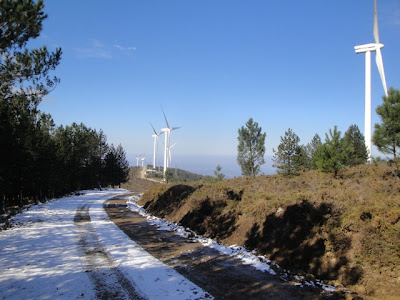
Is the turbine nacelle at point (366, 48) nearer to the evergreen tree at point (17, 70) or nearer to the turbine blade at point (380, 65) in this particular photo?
the turbine blade at point (380, 65)

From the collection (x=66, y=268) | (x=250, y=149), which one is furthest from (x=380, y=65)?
(x=66, y=268)

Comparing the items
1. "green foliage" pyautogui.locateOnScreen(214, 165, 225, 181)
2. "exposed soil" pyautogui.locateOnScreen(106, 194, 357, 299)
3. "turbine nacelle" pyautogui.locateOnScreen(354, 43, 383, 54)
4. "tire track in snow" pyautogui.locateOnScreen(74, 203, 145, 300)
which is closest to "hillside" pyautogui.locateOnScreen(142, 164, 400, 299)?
"exposed soil" pyautogui.locateOnScreen(106, 194, 357, 299)

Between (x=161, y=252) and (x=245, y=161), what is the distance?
2834 centimetres

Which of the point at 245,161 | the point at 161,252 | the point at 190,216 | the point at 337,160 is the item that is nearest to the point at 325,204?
the point at 161,252

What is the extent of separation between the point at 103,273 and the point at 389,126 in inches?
705

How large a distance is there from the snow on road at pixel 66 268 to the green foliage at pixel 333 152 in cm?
1449

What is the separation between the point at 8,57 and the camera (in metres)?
13.2

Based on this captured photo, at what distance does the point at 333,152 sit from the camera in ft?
59.7

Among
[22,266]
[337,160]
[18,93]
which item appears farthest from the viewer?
[337,160]

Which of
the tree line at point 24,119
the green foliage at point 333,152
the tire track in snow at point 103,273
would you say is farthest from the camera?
the green foliage at point 333,152

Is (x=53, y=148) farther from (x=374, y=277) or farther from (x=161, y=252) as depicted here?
(x=374, y=277)

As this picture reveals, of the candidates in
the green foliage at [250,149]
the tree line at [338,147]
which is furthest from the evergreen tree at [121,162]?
the tree line at [338,147]

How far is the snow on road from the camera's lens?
21.1 feet

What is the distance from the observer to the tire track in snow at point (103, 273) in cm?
637
